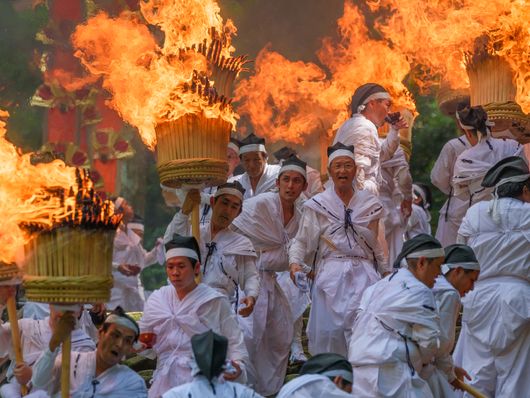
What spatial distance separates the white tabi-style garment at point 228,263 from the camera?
1116cm

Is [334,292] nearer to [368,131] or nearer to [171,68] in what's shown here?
[368,131]

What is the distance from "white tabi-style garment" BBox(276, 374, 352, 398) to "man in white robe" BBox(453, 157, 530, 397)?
13.6 ft

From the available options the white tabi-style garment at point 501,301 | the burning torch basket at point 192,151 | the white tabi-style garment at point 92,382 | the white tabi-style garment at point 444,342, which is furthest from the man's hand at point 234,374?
the white tabi-style garment at point 501,301

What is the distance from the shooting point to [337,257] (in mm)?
11891

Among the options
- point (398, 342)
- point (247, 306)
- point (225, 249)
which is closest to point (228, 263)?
point (225, 249)

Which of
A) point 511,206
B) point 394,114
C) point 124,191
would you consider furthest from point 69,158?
point 511,206

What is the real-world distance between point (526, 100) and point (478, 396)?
13.0ft

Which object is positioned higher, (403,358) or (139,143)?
(139,143)

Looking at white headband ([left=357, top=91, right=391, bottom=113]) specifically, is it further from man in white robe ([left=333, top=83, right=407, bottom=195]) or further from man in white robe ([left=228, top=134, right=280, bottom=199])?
man in white robe ([left=228, top=134, right=280, bottom=199])

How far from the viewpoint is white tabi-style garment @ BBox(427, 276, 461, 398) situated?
31.2 feet

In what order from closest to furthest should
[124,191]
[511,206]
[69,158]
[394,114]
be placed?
[511,206]
[394,114]
[69,158]
[124,191]

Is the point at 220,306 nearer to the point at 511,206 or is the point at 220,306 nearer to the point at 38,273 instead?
the point at 38,273

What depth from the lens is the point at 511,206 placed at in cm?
1132

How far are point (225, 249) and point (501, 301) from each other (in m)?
2.44
